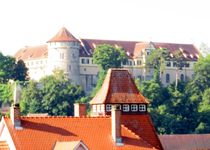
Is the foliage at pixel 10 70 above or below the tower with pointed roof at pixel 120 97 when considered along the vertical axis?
above

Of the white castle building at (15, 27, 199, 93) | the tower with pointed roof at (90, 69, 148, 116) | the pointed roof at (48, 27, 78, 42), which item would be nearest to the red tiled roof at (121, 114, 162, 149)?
the tower with pointed roof at (90, 69, 148, 116)

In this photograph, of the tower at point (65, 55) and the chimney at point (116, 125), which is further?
the tower at point (65, 55)

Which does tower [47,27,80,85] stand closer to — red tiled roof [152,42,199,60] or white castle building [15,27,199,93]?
white castle building [15,27,199,93]

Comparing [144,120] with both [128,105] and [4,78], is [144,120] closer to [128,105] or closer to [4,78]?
[128,105]

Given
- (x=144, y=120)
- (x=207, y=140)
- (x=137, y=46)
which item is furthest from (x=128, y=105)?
(x=137, y=46)

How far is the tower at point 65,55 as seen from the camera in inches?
6053

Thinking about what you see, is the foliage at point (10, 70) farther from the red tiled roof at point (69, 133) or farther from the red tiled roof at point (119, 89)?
the red tiled roof at point (69, 133)

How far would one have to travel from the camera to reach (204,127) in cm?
12588

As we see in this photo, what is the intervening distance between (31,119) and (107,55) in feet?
343

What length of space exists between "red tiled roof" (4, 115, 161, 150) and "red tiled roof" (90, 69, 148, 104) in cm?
275

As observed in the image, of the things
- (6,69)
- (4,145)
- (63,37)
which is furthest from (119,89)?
(63,37)

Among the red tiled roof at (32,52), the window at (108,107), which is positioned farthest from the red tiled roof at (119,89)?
the red tiled roof at (32,52)

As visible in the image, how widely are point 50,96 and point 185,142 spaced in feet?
114

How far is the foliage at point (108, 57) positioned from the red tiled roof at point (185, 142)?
4708 cm
